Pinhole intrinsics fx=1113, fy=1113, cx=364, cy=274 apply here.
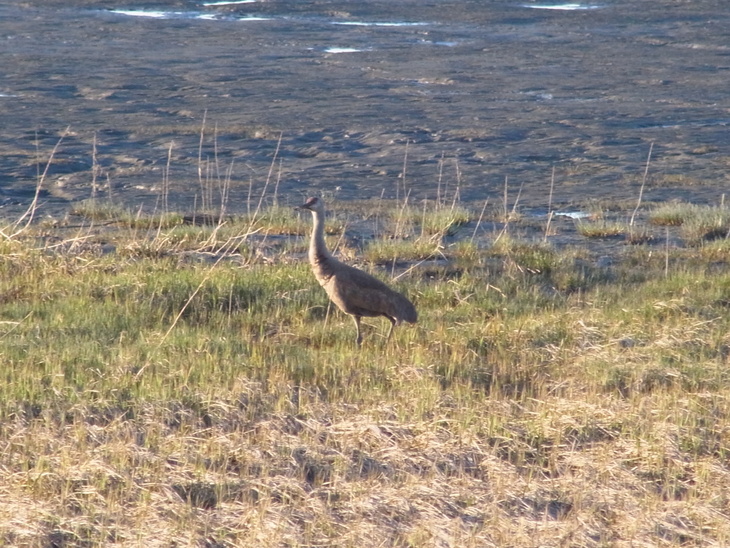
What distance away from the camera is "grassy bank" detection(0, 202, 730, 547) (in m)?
4.86

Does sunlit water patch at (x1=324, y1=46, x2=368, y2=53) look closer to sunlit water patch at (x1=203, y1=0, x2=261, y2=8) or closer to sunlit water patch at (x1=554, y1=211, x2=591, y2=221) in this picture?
sunlit water patch at (x1=203, y1=0, x2=261, y2=8)

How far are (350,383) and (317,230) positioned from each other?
1.50 meters

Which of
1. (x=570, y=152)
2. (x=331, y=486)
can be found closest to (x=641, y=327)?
(x=331, y=486)

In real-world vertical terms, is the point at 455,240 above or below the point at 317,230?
below

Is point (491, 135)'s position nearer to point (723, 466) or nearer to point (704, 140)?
point (704, 140)

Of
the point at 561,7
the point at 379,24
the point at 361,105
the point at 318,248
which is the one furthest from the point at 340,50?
the point at 318,248

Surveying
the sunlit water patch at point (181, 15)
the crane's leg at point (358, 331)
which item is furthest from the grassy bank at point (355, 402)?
the sunlit water patch at point (181, 15)

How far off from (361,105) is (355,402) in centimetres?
1569

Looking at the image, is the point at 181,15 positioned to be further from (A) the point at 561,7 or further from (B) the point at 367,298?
(B) the point at 367,298

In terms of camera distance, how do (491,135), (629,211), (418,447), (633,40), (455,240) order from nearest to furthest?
(418,447), (455,240), (629,211), (491,135), (633,40)

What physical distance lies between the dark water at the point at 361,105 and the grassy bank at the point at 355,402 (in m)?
3.85

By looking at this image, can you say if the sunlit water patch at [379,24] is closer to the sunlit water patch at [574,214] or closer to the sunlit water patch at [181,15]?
the sunlit water patch at [181,15]

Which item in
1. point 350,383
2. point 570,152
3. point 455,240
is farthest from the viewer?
point 570,152

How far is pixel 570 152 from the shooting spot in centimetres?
1750
